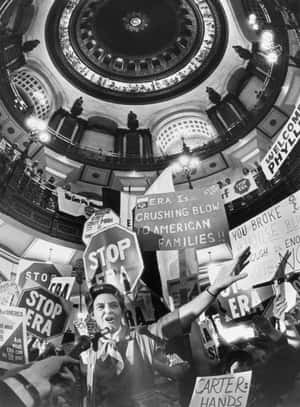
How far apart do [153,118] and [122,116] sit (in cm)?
199

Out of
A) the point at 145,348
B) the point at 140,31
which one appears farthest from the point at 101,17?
the point at 145,348

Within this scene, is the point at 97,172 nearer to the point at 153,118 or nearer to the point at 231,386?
the point at 153,118

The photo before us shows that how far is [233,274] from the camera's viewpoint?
7.59 m

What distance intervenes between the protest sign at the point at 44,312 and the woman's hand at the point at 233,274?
436 cm

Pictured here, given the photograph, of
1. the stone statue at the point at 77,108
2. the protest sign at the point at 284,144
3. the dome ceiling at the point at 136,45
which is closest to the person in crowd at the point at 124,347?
the protest sign at the point at 284,144

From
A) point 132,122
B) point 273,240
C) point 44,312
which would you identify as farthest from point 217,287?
point 132,122

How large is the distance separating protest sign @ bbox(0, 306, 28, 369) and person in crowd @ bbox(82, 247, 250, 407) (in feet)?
5.37

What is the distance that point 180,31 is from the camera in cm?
2561

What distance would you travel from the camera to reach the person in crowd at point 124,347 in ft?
26.9

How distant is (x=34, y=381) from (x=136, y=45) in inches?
913

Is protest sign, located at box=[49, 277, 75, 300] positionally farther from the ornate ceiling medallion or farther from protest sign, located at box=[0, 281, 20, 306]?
the ornate ceiling medallion

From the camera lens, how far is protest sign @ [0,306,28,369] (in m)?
8.90

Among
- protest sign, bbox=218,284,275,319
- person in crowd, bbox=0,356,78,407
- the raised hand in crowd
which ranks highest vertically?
protest sign, bbox=218,284,275,319

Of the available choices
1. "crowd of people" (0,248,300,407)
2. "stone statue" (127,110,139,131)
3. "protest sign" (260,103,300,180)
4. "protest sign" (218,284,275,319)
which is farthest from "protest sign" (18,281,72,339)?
"stone statue" (127,110,139,131)
